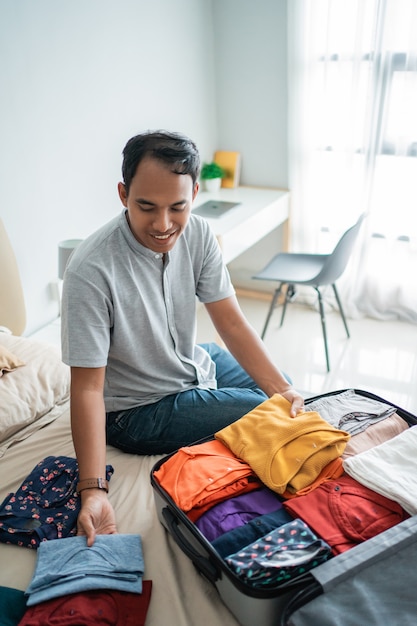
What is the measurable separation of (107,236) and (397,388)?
1670 millimetres

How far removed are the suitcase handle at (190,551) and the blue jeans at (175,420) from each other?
301mm

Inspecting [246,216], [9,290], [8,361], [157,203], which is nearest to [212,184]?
[246,216]

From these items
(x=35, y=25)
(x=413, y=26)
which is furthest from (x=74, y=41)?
(x=413, y=26)

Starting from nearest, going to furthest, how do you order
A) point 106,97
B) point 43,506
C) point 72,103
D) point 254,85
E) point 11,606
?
point 11,606, point 43,506, point 72,103, point 106,97, point 254,85

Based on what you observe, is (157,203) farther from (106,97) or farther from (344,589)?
(106,97)

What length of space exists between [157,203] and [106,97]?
135cm

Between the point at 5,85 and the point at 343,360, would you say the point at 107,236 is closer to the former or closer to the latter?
the point at 5,85

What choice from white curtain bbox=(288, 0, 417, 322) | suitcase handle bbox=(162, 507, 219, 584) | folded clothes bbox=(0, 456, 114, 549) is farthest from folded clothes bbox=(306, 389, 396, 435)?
white curtain bbox=(288, 0, 417, 322)

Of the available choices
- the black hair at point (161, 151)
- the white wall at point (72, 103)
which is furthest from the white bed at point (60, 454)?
the black hair at point (161, 151)

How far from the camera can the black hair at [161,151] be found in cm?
123

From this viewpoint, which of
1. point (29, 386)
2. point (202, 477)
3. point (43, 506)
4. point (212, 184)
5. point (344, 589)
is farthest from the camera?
point (212, 184)

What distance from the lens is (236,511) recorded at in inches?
43.5

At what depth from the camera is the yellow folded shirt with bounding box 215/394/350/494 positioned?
115 cm

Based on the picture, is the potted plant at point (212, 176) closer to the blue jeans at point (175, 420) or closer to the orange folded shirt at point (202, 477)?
the blue jeans at point (175, 420)
